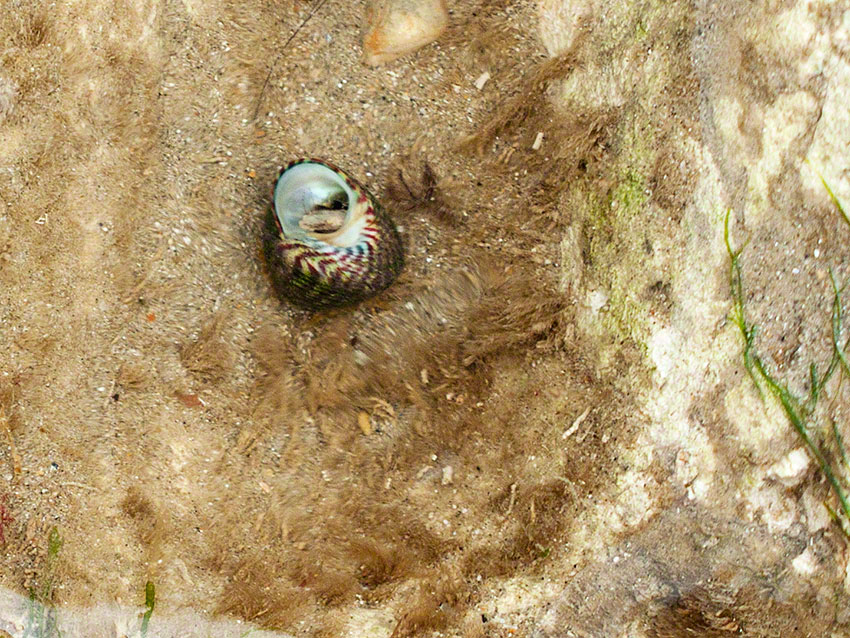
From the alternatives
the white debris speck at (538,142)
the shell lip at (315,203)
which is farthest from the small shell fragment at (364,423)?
the white debris speck at (538,142)

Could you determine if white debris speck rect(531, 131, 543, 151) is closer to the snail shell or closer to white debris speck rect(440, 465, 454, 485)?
the snail shell

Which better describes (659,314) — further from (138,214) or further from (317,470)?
(138,214)

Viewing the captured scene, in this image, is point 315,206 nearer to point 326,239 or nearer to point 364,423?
point 326,239

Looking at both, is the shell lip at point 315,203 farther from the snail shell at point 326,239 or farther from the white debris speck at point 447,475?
the white debris speck at point 447,475

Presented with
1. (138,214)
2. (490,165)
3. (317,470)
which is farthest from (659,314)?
(138,214)

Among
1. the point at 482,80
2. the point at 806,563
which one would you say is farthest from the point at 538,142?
the point at 806,563

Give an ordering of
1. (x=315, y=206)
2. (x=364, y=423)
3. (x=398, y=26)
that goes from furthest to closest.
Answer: (x=364, y=423), (x=398, y=26), (x=315, y=206)

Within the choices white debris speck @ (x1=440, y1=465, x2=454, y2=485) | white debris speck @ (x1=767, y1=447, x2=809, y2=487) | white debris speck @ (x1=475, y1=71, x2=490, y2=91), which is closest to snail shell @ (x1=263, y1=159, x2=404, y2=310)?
white debris speck @ (x1=475, y1=71, x2=490, y2=91)
